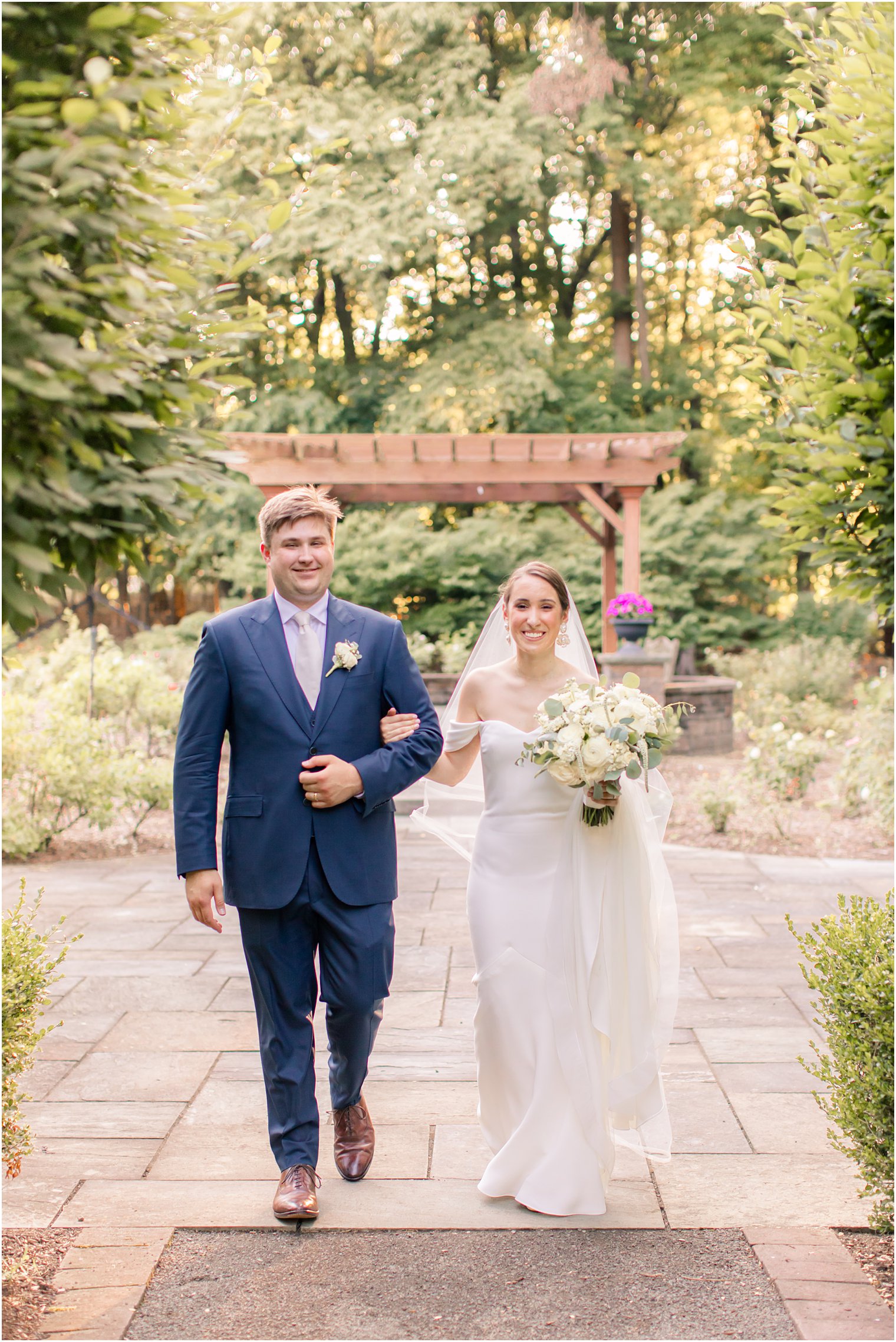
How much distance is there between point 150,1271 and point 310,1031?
0.72 metres

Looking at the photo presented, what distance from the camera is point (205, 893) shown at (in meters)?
3.16

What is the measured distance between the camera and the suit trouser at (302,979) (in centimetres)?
323

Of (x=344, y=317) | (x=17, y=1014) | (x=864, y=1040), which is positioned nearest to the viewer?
(x=864, y=1040)

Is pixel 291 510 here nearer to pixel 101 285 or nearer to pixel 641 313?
pixel 101 285

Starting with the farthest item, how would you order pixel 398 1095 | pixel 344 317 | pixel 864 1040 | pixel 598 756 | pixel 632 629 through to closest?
1. pixel 344 317
2. pixel 632 629
3. pixel 398 1095
4. pixel 598 756
5. pixel 864 1040

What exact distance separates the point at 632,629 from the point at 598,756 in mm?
9157

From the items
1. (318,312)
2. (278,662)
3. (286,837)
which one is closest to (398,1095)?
(286,837)

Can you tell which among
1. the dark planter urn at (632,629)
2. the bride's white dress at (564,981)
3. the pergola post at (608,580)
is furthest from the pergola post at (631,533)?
the bride's white dress at (564,981)

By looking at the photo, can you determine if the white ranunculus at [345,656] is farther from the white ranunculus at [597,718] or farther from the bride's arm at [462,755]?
the white ranunculus at [597,718]

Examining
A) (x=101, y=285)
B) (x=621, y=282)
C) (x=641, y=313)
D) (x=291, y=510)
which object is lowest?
(x=291, y=510)

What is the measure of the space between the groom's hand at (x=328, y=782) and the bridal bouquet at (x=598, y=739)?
523mm

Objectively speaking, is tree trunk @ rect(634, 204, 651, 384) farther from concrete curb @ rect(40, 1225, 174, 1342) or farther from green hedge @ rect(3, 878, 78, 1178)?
concrete curb @ rect(40, 1225, 174, 1342)

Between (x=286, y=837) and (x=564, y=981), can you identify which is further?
(x=564, y=981)

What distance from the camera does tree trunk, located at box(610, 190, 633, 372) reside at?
21.3 m
